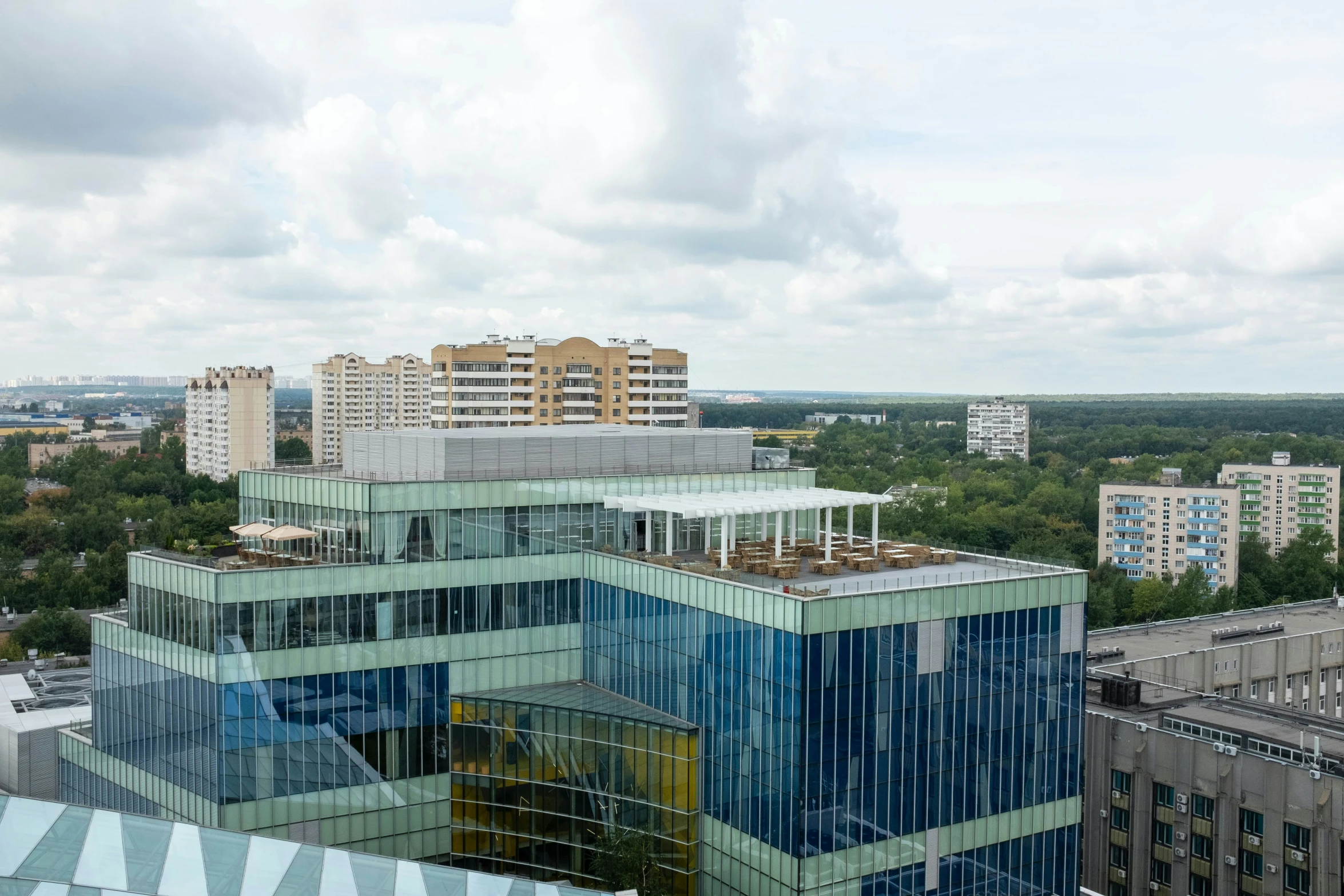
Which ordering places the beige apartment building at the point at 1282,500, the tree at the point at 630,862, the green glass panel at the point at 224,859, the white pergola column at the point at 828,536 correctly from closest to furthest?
the green glass panel at the point at 224,859, the tree at the point at 630,862, the white pergola column at the point at 828,536, the beige apartment building at the point at 1282,500

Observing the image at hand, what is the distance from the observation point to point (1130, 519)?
497ft

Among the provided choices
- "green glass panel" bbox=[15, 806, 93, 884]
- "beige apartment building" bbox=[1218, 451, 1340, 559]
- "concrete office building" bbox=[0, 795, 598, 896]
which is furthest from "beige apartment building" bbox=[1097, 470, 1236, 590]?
"green glass panel" bbox=[15, 806, 93, 884]

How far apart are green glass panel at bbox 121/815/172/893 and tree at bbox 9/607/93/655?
9509 cm

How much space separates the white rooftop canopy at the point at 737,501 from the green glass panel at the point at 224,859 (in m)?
24.2

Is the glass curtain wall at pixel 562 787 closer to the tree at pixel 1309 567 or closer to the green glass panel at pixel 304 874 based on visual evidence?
the green glass panel at pixel 304 874

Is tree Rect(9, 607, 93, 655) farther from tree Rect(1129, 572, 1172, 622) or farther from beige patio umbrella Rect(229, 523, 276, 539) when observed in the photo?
tree Rect(1129, 572, 1172, 622)

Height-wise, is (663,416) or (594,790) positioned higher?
(663,416)

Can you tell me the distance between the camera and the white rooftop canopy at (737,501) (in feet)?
154

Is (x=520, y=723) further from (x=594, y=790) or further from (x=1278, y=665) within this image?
(x=1278, y=665)

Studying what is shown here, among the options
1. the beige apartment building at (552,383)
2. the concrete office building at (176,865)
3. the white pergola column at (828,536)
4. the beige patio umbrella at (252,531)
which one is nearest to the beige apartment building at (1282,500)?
the beige apartment building at (552,383)

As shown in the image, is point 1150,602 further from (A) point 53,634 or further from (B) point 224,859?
(B) point 224,859

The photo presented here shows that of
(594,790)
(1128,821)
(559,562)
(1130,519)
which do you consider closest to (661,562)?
(559,562)

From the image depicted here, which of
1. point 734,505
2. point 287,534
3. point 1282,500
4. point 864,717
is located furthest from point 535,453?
point 1282,500

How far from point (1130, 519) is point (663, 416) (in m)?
60.8
